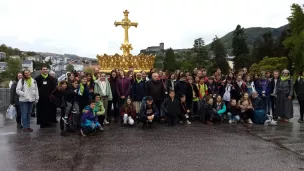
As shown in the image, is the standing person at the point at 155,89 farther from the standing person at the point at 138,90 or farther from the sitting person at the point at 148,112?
the sitting person at the point at 148,112

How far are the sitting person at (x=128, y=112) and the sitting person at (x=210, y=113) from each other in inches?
87.0

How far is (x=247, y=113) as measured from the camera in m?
10.5

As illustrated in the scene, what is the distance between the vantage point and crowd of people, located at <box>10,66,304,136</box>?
915 cm

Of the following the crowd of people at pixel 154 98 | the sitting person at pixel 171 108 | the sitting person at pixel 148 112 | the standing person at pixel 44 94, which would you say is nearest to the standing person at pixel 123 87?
the crowd of people at pixel 154 98

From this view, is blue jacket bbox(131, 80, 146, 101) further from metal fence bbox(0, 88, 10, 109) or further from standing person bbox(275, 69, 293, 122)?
metal fence bbox(0, 88, 10, 109)

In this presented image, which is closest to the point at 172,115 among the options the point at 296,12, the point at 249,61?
the point at 296,12

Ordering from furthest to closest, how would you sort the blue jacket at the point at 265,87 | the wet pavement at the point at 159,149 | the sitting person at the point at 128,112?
the blue jacket at the point at 265,87, the sitting person at the point at 128,112, the wet pavement at the point at 159,149

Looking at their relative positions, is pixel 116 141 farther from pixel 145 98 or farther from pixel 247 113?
pixel 247 113

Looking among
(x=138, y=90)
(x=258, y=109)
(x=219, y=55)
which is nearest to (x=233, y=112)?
(x=258, y=109)

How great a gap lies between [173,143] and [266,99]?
5.18 m

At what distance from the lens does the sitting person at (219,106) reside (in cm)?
1056

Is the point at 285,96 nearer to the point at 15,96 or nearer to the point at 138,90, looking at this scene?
the point at 138,90

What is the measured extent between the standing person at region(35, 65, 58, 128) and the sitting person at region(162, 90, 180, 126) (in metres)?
3.29

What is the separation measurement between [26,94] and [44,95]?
86 centimetres
